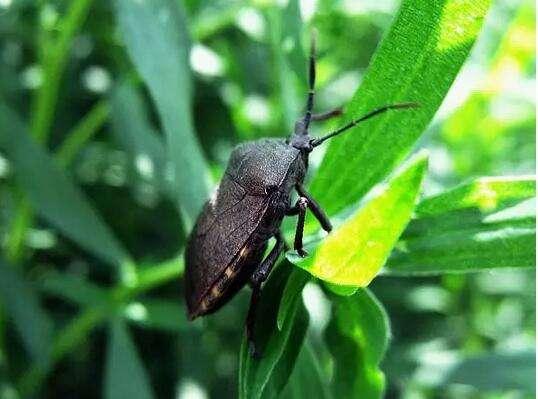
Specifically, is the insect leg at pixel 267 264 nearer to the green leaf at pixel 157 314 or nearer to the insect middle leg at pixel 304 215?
the insect middle leg at pixel 304 215

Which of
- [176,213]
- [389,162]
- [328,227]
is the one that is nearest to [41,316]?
[176,213]

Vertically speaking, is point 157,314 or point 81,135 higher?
point 81,135

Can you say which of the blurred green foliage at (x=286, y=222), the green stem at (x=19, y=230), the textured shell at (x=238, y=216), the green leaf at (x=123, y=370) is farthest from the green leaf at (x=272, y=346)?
the green stem at (x=19, y=230)

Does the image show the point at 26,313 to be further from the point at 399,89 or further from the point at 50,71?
the point at 399,89

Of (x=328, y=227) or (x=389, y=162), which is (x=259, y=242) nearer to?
(x=328, y=227)

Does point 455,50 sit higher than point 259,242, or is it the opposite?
point 455,50

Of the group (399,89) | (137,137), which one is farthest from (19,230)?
(399,89)
